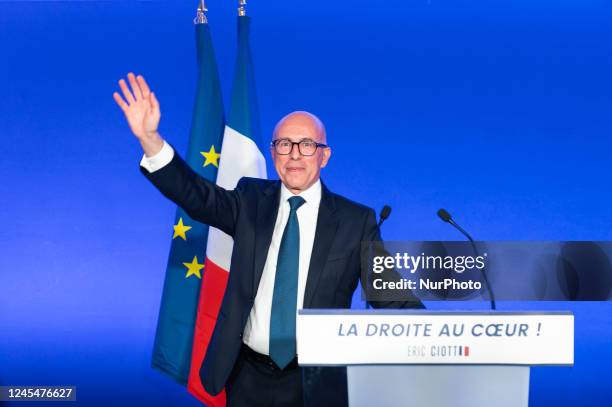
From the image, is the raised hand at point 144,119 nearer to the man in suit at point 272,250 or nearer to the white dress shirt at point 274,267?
the man in suit at point 272,250

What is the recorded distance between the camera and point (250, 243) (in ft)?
8.28

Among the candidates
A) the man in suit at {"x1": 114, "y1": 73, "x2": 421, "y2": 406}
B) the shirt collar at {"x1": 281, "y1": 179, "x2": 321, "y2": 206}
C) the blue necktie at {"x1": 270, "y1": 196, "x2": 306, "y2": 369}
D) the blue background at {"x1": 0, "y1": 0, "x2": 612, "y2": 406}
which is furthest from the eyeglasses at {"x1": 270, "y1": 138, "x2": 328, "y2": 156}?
the blue background at {"x1": 0, "y1": 0, "x2": 612, "y2": 406}

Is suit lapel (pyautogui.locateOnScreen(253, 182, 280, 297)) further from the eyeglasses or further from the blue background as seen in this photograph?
the blue background

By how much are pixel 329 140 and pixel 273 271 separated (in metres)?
2.08

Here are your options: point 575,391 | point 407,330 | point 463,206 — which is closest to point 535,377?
point 575,391

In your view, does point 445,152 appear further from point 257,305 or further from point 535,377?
point 257,305

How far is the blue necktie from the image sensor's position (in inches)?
94.6

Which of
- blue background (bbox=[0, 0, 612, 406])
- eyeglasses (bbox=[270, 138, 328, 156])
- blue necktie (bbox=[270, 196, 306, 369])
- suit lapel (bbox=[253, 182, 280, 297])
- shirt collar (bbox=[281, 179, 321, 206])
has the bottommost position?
blue necktie (bbox=[270, 196, 306, 369])

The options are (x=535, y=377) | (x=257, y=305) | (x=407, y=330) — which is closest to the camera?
(x=407, y=330)

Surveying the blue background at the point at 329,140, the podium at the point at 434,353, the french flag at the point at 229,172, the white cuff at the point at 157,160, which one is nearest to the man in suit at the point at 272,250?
the white cuff at the point at 157,160

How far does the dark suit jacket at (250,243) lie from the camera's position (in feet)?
7.95

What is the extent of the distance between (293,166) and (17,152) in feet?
8.24

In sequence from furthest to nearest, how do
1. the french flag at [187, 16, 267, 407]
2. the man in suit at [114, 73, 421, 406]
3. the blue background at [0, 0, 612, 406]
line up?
the blue background at [0, 0, 612, 406]
the french flag at [187, 16, 267, 407]
the man in suit at [114, 73, 421, 406]

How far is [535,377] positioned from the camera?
442 cm
